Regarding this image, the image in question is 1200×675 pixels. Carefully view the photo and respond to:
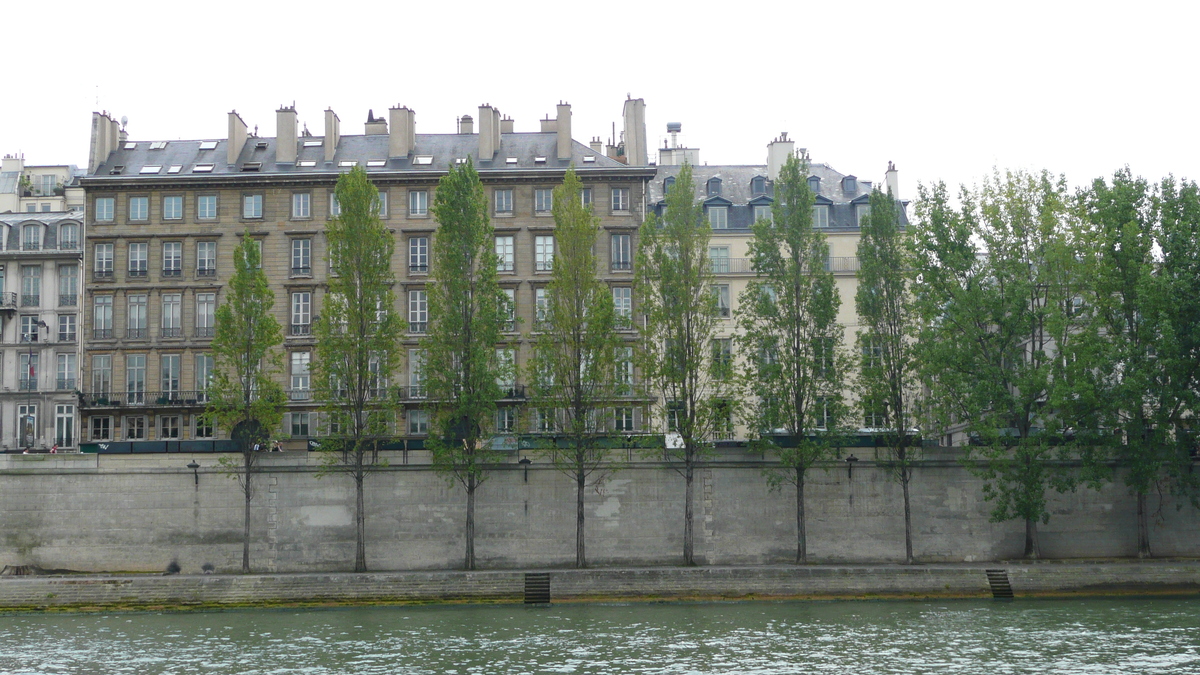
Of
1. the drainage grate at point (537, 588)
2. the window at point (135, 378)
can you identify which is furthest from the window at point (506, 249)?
the drainage grate at point (537, 588)

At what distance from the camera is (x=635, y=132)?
224 feet

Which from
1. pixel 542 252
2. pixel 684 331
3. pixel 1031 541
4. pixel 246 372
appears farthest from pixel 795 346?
pixel 246 372

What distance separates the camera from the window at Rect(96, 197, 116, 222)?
67.2m

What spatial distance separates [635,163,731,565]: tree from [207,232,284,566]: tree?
49.4 ft

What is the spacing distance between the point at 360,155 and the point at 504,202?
8255mm

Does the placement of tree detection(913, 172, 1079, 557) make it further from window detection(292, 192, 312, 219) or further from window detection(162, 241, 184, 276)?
window detection(162, 241, 184, 276)

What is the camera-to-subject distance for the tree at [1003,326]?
52.3m

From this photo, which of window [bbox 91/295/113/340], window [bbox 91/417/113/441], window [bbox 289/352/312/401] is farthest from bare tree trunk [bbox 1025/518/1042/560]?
window [bbox 91/295/113/340]

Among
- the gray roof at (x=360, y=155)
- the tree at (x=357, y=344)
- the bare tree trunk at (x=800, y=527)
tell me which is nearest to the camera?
the bare tree trunk at (x=800, y=527)

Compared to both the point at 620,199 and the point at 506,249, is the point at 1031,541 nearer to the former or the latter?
the point at 620,199

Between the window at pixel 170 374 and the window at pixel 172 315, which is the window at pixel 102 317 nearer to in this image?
the window at pixel 172 315

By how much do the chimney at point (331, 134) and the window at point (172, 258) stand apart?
8.59 m

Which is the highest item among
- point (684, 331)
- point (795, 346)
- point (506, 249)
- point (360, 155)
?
point (360, 155)

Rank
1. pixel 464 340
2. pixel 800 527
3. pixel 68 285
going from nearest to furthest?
A: pixel 800 527 < pixel 464 340 < pixel 68 285
